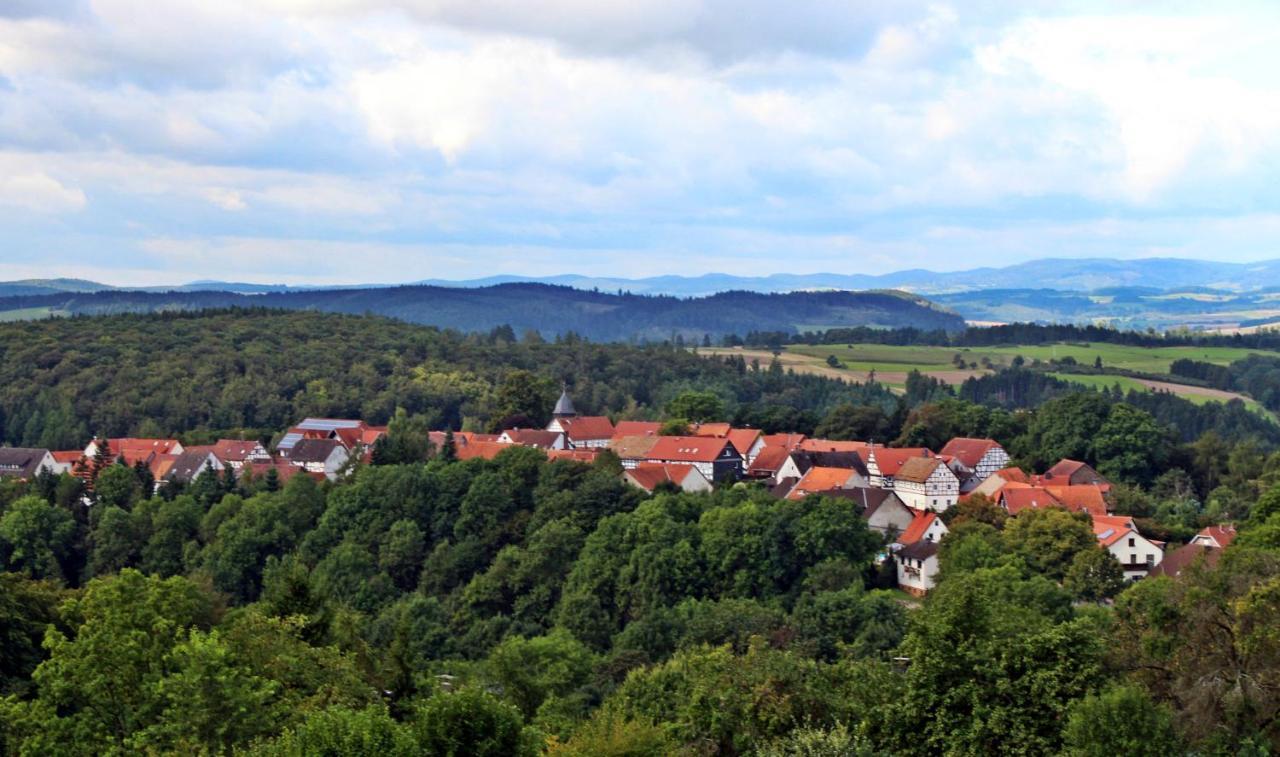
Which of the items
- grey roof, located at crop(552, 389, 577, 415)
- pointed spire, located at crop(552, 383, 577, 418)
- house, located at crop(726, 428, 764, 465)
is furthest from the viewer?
grey roof, located at crop(552, 389, 577, 415)

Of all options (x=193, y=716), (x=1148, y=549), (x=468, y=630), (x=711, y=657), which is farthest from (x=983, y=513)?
(x=193, y=716)

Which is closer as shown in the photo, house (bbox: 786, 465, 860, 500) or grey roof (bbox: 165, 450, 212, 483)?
house (bbox: 786, 465, 860, 500)

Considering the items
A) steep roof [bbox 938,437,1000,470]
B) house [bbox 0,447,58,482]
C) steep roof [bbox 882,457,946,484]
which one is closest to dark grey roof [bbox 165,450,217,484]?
house [bbox 0,447,58,482]

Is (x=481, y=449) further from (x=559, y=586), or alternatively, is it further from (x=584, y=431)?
(x=559, y=586)

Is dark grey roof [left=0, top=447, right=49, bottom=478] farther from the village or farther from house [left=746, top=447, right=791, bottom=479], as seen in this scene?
house [left=746, top=447, right=791, bottom=479]

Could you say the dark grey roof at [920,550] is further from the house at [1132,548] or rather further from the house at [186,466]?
the house at [186,466]
